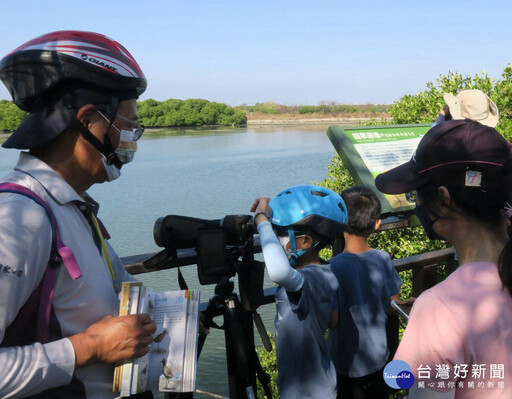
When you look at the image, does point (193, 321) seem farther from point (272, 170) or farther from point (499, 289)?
point (272, 170)

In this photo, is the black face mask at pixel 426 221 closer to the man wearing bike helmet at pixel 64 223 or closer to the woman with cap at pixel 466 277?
the woman with cap at pixel 466 277

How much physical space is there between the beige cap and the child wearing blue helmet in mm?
1727

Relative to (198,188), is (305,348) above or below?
above

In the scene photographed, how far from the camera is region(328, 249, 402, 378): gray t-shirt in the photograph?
250 cm

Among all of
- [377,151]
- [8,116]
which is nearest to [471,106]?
A: [377,151]

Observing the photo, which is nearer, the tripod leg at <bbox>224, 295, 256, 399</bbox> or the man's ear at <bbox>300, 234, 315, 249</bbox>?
the tripod leg at <bbox>224, 295, 256, 399</bbox>

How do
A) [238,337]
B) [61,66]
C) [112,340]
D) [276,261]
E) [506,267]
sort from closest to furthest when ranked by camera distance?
[506,267] → [112,340] → [61,66] → [238,337] → [276,261]

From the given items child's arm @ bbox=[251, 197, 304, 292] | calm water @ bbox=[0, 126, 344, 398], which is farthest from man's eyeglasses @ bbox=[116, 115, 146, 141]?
calm water @ bbox=[0, 126, 344, 398]

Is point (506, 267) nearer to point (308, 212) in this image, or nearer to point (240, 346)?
point (240, 346)

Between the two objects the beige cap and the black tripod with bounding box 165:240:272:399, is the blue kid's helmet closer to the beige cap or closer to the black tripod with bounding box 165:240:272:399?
the black tripod with bounding box 165:240:272:399

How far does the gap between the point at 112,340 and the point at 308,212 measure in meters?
1.10

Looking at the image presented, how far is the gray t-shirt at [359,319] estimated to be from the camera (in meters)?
2.50

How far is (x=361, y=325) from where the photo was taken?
253 cm

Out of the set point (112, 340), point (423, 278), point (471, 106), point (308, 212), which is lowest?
point (423, 278)
